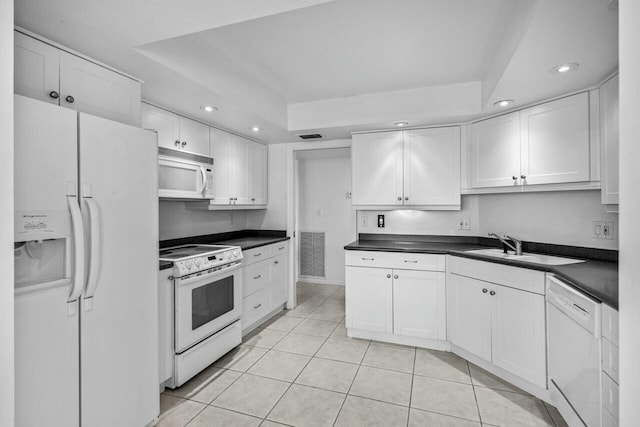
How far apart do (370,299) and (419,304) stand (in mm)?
472

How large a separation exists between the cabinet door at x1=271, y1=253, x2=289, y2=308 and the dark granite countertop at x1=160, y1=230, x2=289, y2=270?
0.25 meters

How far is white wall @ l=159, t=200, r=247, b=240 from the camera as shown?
3.05m

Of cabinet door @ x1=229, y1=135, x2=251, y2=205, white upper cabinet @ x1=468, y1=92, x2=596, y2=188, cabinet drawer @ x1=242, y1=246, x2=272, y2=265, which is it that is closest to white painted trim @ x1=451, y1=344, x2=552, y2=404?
white upper cabinet @ x1=468, y1=92, x2=596, y2=188

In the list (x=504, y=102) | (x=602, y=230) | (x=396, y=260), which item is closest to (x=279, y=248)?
(x=396, y=260)

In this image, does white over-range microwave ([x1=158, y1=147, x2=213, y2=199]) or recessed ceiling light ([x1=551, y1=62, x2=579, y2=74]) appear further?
white over-range microwave ([x1=158, y1=147, x2=213, y2=199])

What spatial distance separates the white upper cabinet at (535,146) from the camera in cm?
231

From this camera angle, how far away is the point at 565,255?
2619 mm

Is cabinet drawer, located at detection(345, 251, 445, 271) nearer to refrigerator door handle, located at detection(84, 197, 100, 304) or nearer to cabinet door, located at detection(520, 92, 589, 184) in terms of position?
cabinet door, located at detection(520, 92, 589, 184)

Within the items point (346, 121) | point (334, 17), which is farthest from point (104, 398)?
point (346, 121)

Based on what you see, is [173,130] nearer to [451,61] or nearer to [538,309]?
[451,61]

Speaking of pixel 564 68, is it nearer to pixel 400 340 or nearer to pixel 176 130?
pixel 400 340

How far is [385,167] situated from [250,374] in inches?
93.9

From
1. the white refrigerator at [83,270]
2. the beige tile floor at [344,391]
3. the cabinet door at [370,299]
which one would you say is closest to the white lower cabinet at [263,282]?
the beige tile floor at [344,391]

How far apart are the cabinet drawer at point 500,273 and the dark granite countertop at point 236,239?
1.98 meters
